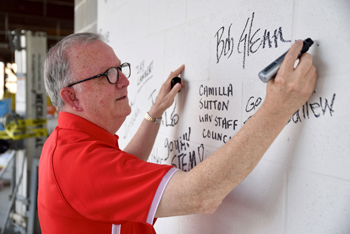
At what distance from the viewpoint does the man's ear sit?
86 centimetres

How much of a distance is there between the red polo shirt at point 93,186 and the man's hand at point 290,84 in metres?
0.29

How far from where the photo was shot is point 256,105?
0.75 metres

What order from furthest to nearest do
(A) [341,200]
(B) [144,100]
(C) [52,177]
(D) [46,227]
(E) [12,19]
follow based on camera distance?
(E) [12,19] → (B) [144,100] → (D) [46,227] → (C) [52,177] → (A) [341,200]

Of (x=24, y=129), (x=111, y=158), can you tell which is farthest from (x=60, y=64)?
(x=24, y=129)

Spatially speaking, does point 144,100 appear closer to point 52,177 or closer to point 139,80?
point 139,80

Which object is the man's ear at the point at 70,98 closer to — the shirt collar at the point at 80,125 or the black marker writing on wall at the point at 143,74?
the shirt collar at the point at 80,125

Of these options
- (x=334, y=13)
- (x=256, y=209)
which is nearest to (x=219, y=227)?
(x=256, y=209)

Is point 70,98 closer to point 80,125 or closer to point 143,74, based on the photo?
point 80,125

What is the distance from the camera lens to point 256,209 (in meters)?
0.76

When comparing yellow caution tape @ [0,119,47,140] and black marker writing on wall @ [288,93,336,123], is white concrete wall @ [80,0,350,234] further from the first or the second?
yellow caution tape @ [0,119,47,140]

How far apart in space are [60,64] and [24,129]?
8.59 feet

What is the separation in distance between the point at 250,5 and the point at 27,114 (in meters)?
2.98

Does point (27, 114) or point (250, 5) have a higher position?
point (250, 5)

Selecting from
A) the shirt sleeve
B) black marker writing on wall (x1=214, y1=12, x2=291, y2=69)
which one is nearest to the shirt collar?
the shirt sleeve
